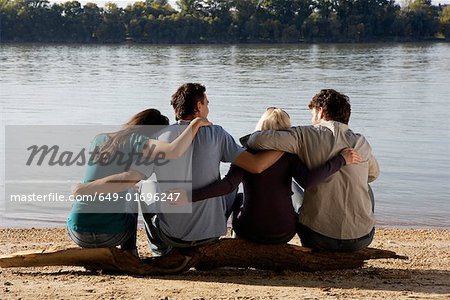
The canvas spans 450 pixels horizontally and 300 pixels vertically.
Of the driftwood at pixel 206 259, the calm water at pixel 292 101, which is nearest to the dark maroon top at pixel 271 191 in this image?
the driftwood at pixel 206 259

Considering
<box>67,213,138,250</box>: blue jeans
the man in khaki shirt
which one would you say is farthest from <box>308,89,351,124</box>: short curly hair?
<box>67,213,138,250</box>: blue jeans

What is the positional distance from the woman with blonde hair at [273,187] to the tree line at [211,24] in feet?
279

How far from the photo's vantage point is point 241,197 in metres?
5.84

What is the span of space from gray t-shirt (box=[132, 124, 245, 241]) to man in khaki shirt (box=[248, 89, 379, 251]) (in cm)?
22

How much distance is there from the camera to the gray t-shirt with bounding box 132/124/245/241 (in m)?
5.37

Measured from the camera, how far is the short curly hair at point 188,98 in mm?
5371

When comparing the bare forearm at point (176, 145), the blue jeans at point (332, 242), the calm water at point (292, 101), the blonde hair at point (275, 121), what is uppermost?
the blonde hair at point (275, 121)

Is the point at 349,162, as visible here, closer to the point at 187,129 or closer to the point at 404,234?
the point at 187,129

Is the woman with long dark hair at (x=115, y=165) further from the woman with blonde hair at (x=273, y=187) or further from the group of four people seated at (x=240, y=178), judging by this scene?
the woman with blonde hair at (x=273, y=187)

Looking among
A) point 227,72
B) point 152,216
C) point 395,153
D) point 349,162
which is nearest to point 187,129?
point 152,216

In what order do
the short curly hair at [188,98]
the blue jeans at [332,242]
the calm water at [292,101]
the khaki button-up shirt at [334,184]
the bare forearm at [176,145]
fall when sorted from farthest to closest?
the calm water at [292,101] → the blue jeans at [332,242] → the khaki button-up shirt at [334,184] → the short curly hair at [188,98] → the bare forearm at [176,145]

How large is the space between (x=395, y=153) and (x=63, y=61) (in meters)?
41.6

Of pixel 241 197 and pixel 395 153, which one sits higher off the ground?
pixel 241 197

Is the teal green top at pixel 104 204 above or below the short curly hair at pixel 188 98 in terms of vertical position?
below
